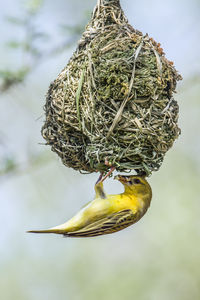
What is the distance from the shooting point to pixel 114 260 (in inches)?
498

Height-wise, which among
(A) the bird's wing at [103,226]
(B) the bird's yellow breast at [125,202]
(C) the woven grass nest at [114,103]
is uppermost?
(C) the woven grass nest at [114,103]

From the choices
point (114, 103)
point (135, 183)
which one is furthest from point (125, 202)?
point (114, 103)

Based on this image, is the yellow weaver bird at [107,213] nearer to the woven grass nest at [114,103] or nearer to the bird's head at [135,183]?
the bird's head at [135,183]

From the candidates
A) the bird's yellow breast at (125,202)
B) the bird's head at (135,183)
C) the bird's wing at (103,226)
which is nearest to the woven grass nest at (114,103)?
the bird's head at (135,183)

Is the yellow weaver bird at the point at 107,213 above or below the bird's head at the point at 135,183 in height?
below

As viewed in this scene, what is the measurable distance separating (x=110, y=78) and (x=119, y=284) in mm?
9436

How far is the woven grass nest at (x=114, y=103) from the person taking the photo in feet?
14.0

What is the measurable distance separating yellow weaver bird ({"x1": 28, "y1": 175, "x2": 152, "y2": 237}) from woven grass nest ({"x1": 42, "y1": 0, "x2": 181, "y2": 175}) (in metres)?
0.15

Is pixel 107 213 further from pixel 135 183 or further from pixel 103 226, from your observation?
pixel 135 183

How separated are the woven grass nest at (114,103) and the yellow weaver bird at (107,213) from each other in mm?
153

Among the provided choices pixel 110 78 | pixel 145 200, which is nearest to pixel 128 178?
pixel 145 200

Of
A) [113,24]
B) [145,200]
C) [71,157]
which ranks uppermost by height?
[113,24]

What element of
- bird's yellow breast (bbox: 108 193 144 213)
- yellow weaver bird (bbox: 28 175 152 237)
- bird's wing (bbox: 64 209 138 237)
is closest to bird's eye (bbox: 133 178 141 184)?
yellow weaver bird (bbox: 28 175 152 237)

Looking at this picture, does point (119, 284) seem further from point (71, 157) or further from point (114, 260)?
point (71, 157)
